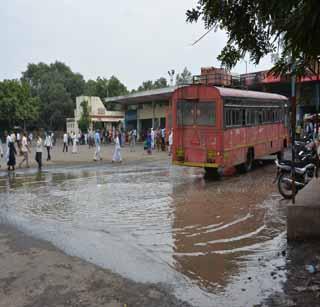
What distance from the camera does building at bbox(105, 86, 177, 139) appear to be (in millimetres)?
42775

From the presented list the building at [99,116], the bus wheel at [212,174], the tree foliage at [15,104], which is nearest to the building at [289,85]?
the bus wheel at [212,174]

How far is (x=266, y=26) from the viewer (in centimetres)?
475

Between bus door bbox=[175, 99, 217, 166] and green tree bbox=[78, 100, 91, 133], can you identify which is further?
green tree bbox=[78, 100, 91, 133]

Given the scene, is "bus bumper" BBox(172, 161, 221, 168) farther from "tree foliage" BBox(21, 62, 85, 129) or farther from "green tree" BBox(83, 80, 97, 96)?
"tree foliage" BBox(21, 62, 85, 129)

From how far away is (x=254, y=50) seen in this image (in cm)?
501

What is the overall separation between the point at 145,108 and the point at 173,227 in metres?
41.0

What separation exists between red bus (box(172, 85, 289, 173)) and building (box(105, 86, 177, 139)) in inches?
911

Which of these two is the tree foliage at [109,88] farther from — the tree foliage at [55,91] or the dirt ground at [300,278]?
the dirt ground at [300,278]

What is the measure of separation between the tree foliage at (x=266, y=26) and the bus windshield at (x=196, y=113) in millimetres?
9705

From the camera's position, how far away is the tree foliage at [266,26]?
4.01m

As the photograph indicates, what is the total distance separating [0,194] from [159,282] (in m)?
8.80

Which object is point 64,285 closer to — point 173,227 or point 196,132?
point 173,227

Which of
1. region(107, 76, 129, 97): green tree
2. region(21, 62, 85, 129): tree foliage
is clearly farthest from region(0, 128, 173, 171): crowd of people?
region(21, 62, 85, 129): tree foliage

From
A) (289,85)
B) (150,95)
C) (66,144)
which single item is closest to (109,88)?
(150,95)
